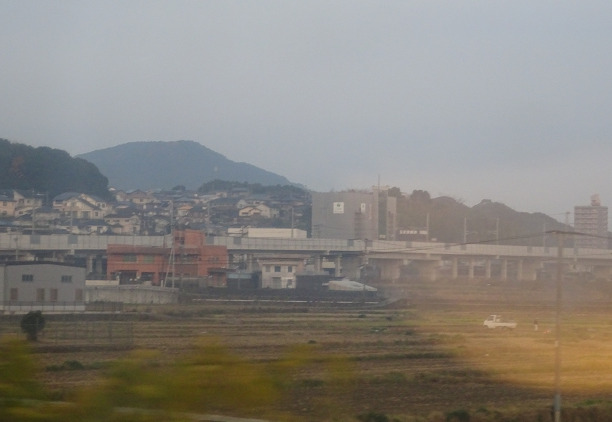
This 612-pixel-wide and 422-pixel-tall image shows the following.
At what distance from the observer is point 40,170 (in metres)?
47.8

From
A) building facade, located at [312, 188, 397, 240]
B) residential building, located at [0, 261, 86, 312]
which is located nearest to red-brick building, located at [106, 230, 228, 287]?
residential building, located at [0, 261, 86, 312]

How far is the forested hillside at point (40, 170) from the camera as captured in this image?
45812 mm

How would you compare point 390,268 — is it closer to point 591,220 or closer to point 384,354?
point 591,220

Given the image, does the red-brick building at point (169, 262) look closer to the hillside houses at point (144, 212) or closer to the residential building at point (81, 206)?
the hillside houses at point (144, 212)

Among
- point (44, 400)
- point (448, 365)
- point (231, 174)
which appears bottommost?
point (448, 365)

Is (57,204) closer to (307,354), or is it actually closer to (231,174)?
(307,354)

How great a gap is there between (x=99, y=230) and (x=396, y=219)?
15652 millimetres

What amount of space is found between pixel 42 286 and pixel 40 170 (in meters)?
29.2

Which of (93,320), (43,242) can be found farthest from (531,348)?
(43,242)

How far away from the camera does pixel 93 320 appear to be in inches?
673

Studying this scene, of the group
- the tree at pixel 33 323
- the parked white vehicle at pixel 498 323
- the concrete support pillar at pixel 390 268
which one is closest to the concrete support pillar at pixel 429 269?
the concrete support pillar at pixel 390 268

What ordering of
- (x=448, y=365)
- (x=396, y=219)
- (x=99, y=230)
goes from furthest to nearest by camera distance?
(x=396, y=219) < (x=99, y=230) < (x=448, y=365)

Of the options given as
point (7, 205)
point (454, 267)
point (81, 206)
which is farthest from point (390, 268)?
point (81, 206)

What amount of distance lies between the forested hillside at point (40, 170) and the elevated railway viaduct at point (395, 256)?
44.7ft
